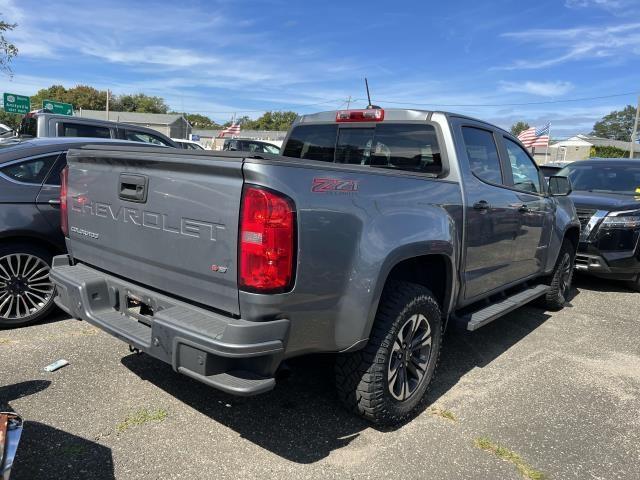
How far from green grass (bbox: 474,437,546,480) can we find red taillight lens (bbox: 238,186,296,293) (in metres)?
1.71

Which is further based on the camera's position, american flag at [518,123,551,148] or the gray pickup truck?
american flag at [518,123,551,148]

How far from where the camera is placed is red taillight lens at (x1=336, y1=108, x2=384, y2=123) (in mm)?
3951

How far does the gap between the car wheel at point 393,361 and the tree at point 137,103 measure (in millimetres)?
106213

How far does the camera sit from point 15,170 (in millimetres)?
4328

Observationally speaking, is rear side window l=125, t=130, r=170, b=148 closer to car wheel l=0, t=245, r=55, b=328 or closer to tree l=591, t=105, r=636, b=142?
car wheel l=0, t=245, r=55, b=328

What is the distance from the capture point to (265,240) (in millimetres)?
2246

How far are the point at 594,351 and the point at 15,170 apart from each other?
548 cm

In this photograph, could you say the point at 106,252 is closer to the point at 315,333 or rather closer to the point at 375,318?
the point at 315,333

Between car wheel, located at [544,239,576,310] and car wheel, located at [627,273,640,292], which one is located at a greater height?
car wheel, located at [544,239,576,310]

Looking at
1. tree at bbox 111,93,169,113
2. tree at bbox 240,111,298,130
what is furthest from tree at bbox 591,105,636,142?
tree at bbox 111,93,169,113

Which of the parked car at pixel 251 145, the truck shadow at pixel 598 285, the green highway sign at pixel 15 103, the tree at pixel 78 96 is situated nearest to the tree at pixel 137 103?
the tree at pixel 78 96

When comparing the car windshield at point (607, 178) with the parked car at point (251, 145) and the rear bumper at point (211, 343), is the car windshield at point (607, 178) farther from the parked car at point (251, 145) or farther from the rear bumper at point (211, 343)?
the parked car at point (251, 145)

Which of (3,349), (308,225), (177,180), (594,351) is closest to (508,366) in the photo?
(594,351)

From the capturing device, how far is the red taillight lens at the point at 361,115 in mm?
3951
